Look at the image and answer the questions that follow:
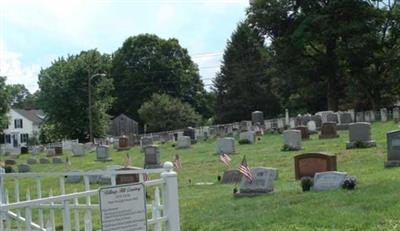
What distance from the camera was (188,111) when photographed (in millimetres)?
75875

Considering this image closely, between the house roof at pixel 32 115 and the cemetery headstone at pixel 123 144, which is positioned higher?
the house roof at pixel 32 115

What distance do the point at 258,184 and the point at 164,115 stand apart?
5862cm

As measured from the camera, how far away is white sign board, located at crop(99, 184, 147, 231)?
6.04 metres

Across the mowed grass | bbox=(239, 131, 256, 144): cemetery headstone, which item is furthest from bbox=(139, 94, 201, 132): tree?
the mowed grass

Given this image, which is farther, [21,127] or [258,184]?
[21,127]

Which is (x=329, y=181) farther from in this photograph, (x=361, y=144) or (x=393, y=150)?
(x=361, y=144)

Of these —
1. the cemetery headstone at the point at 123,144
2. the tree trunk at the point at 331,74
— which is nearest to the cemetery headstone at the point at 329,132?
the cemetery headstone at the point at 123,144

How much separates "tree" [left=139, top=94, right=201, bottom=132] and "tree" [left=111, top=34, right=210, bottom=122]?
19753mm

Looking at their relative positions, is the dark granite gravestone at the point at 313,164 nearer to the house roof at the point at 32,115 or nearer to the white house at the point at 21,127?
the white house at the point at 21,127

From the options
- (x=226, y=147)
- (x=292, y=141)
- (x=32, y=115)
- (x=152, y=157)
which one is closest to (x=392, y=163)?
(x=292, y=141)

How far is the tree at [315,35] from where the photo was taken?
56281 mm

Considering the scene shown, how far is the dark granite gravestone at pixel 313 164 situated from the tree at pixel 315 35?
127ft

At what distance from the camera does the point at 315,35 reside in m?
57.2

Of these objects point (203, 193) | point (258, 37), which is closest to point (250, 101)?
point (258, 37)
